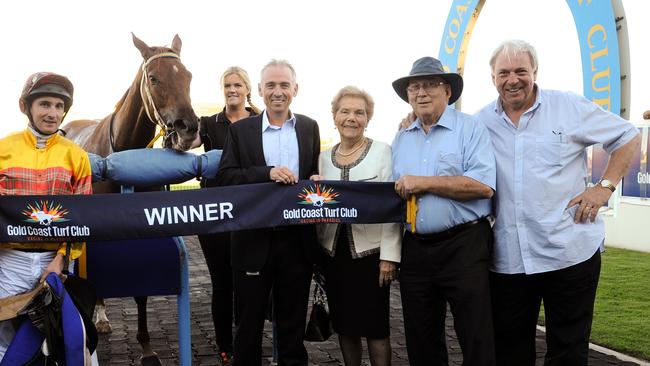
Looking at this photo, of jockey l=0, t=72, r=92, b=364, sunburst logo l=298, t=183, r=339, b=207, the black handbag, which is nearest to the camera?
jockey l=0, t=72, r=92, b=364

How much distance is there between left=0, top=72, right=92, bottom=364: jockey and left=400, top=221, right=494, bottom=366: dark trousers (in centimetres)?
194

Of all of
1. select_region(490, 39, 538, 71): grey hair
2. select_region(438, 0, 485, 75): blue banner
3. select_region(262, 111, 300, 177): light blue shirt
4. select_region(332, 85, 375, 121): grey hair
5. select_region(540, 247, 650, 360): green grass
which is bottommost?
select_region(540, 247, 650, 360): green grass

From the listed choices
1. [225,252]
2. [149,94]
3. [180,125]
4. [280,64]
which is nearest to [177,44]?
[149,94]

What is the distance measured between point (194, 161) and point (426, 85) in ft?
4.97

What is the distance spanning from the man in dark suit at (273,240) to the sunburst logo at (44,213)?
3.06 feet

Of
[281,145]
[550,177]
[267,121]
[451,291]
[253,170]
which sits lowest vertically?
[451,291]

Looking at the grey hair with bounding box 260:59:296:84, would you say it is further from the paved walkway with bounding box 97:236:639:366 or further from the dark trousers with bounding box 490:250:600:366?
the paved walkway with bounding box 97:236:639:366

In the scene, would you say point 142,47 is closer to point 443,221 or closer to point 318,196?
point 318,196

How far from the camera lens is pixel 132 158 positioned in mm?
3652

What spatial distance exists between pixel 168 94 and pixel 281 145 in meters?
0.99

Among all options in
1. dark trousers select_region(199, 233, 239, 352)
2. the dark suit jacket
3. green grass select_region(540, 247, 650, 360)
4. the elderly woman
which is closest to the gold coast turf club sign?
green grass select_region(540, 247, 650, 360)

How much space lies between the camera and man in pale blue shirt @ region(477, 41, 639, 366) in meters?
3.22

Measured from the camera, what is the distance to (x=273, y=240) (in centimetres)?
356

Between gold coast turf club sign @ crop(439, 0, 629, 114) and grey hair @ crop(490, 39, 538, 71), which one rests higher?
gold coast turf club sign @ crop(439, 0, 629, 114)
